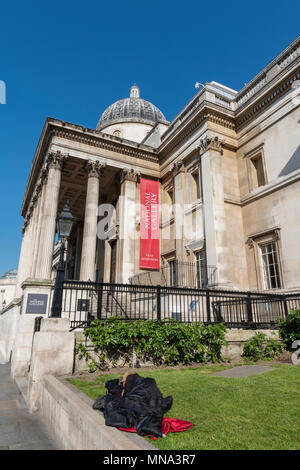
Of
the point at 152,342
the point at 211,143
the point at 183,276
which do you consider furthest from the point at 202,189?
the point at 152,342

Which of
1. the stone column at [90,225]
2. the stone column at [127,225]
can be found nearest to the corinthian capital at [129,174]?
the stone column at [127,225]

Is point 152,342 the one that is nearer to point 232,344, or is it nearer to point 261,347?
point 232,344

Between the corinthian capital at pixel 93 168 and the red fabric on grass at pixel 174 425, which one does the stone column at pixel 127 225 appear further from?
the red fabric on grass at pixel 174 425

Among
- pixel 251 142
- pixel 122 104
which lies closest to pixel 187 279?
pixel 251 142

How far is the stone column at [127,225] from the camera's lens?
20.8 metres

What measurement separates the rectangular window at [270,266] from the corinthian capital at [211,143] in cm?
667

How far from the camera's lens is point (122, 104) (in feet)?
129

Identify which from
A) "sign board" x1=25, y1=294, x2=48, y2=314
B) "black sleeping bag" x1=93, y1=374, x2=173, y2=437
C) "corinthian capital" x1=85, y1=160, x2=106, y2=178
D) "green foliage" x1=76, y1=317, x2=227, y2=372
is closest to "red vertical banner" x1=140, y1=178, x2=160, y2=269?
"corinthian capital" x1=85, y1=160, x2=106, y2=178

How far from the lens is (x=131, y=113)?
3731 centimetres

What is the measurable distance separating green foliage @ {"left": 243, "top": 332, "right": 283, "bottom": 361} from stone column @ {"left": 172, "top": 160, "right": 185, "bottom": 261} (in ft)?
33.0

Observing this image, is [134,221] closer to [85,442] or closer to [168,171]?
[168,171]

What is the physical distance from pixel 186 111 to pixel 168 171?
14.8ft

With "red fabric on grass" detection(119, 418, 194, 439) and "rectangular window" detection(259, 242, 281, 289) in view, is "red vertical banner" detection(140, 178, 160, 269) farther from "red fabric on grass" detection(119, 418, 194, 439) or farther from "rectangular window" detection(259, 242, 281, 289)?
"red fabric on grass" detection(119, 418, 194, 439)
